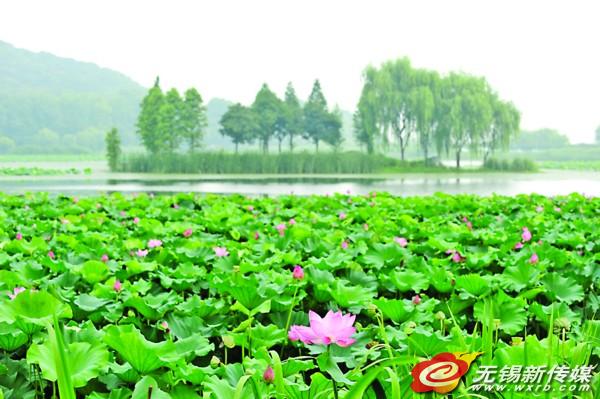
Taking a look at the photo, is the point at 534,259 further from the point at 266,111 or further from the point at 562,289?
the point at 266,111

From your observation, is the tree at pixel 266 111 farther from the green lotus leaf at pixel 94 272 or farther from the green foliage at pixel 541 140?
the green foliage at pixel 541 140

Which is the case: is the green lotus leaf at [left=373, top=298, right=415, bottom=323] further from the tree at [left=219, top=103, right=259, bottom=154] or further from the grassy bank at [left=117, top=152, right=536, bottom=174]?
the tree at [left=219, top=103, right=259, bottom=154]

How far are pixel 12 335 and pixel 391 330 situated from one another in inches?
36.7

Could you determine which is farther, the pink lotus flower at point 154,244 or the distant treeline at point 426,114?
the distant treeline at point 426,114

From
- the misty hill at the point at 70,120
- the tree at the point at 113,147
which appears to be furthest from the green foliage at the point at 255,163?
the misty hill at the point at 70,120

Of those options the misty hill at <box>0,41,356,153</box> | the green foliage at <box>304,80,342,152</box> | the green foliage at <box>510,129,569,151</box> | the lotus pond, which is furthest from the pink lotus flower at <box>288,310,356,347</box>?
the green foliage at <box>510,129,569,151</box>

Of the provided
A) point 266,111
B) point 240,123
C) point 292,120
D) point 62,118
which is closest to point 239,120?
point 240,123

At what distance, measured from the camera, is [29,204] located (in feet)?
17.6

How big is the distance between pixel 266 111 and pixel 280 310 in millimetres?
38150

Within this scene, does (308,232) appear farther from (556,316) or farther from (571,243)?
(556,316)

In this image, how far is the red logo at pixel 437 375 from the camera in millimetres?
881

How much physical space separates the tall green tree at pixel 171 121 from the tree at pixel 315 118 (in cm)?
1078

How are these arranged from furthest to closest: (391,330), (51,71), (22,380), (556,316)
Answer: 1. (51,71)
2. (556,316)
3. (391,330)
4. (22,380)

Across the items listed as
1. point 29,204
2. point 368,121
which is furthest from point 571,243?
point 368,121
